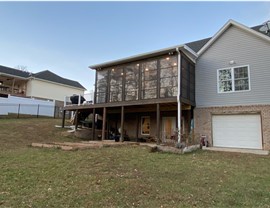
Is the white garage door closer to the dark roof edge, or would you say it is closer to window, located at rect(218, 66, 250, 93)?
window, located at rect(218, 66, 250, 93)

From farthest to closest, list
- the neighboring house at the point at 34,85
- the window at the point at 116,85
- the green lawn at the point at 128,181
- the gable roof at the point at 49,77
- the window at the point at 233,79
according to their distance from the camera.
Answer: the gable roof at the point at 49,77, the neighboring house at the point at 34,85, the window at the point at 116,85, the window at the point at 233,79, the green lawn at the point at 128,181

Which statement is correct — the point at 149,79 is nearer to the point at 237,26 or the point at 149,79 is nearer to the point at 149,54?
the point at 149,54

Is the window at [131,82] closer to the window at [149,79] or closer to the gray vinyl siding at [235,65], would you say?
the window at [149,79]

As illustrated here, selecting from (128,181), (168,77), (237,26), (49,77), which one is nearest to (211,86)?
(168,77)

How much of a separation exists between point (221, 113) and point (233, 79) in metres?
2.11

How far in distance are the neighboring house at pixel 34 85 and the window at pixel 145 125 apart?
676 inches

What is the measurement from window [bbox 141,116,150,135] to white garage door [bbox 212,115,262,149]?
4864mm

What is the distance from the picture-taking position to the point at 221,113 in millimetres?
13109

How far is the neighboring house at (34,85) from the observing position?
28966 mm

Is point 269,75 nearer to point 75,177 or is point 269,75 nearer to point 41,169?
point 75,177

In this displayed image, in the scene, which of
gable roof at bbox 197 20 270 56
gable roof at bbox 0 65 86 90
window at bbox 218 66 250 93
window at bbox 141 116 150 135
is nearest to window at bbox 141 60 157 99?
gable roof at bbox 197 20 270 56

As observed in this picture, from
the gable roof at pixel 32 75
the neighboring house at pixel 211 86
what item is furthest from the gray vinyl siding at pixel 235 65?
the gable roof at pixel 32 75

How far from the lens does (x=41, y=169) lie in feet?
23.0

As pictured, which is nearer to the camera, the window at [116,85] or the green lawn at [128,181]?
the green lawn at [128,181]
